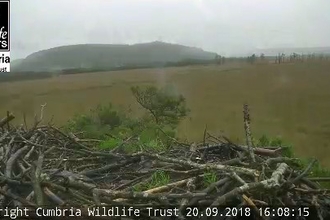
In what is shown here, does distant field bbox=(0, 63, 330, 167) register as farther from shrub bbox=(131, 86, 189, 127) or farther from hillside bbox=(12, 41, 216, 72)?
shrub bbox=(131, 86, 189, 127)

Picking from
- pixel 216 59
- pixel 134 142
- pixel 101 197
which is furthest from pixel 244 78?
pixel 101 197

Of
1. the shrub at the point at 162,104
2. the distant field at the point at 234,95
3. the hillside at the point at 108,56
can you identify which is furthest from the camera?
the shrub at the point at 162,104

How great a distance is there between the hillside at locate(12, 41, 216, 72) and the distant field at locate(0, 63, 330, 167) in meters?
0.13

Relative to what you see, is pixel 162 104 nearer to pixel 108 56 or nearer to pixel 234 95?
pixel 234 95

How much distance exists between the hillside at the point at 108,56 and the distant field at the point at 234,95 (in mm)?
127

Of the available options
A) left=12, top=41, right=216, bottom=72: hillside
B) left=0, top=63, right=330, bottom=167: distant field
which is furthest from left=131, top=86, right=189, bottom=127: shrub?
left=12, top=41, right=216, bottom=72: hillside

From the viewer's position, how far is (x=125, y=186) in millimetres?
2482

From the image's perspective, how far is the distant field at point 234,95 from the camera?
418 cm

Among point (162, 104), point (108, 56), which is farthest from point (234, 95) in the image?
point (162, 104)

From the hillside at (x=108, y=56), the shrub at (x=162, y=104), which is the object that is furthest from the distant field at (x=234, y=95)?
the shrub at (x=162, y=104)

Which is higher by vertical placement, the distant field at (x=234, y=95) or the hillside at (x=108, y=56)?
the hillside at (x=108, y=56)

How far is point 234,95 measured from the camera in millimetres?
4695

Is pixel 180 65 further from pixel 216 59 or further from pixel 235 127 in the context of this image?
pixel 235 127

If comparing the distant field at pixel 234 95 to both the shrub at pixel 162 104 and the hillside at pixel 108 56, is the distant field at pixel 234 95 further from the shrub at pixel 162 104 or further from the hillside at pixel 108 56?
the shrub at pixel 162 104
